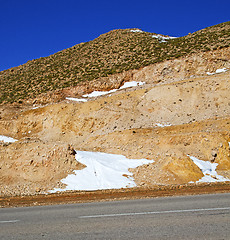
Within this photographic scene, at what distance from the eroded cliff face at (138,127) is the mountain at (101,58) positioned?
355 centimetres

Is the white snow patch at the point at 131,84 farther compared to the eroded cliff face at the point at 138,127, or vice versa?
the white snow patch at the point at 131,84

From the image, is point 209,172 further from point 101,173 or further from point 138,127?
point 138,127

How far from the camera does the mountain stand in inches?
1633

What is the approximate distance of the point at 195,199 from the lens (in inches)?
338

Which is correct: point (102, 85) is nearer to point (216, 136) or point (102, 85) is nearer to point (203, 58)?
point (203, 58)

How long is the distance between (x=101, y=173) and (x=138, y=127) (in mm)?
12166

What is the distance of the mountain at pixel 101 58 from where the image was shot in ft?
136

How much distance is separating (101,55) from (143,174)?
41361mm

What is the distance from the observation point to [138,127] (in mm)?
25828

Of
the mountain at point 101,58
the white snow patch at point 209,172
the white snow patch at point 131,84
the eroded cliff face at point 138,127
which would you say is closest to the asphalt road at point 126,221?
the eroded cliff face at point 138,127

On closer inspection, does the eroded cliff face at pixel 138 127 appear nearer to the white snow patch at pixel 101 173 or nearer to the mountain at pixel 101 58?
the white snow patch at pixel 101 173

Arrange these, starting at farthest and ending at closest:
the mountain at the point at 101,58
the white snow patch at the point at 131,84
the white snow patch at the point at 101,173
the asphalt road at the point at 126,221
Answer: the mountain at the point at 101,58
the white snow patch at the point at 131,84
the white snow patch at the point at 101,173
the asphalt road at the point at 126,221

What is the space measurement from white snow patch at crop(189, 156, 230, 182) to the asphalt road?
19.3 feet

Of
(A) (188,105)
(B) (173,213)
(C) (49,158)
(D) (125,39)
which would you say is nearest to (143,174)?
(C) (49,158)
